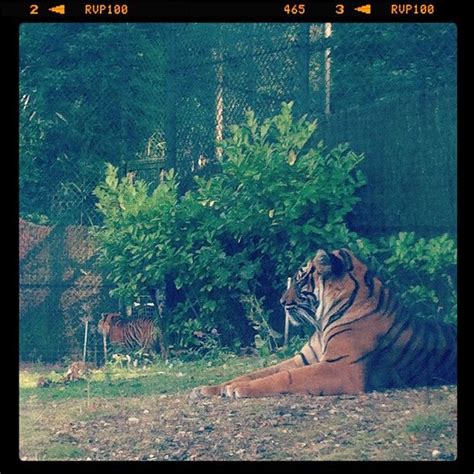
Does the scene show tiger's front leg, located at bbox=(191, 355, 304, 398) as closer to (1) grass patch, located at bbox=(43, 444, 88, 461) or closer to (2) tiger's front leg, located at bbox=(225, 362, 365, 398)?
(2) tiger's front leg, located at bbox=(225, 362, 365, 398)

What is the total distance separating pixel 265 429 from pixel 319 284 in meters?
1.16

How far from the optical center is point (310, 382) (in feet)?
24.2

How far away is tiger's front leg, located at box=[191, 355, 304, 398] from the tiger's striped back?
98 mm

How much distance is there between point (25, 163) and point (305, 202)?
2134mm

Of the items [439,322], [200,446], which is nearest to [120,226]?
[200,446]

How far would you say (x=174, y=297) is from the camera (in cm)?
761

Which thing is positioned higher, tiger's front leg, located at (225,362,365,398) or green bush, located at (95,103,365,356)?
green bush, located at (95,103,365,356)

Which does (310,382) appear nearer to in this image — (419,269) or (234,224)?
(419,269)

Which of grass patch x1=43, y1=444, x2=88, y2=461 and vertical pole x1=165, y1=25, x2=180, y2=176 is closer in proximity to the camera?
grass patch x1=43, y1=444, x2=88, y2=461

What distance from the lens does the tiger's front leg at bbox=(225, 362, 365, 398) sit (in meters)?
7.32
